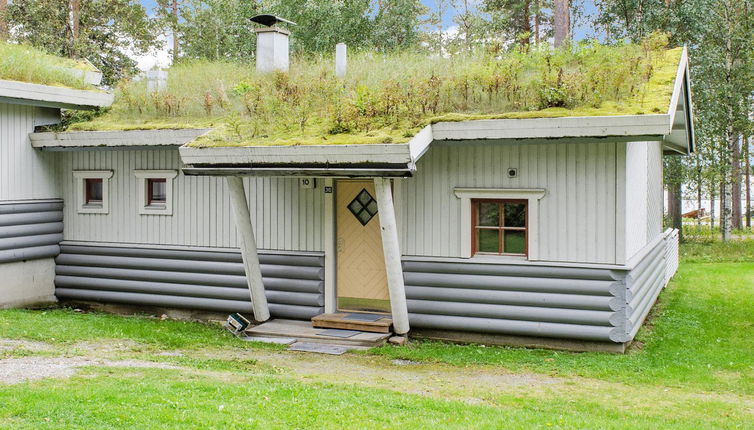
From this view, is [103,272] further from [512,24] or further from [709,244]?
[512,24]

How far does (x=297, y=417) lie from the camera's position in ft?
20.7

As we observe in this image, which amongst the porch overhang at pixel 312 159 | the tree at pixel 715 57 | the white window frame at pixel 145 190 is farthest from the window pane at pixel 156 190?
the tree at pixel 715 57

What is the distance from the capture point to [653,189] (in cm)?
1509

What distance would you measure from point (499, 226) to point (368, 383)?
135 inches

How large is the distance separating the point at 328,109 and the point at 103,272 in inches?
206

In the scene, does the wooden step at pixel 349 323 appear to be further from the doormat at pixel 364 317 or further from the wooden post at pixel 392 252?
the wooden post at pixel 392 252

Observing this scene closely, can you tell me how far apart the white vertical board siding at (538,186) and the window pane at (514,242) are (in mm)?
319

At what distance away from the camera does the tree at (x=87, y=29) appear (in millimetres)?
25844

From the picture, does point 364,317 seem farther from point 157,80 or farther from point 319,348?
point 157,80

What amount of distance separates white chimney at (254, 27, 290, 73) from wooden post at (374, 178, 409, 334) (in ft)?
14.5

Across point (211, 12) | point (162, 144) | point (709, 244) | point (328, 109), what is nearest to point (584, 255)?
point (328, 109)

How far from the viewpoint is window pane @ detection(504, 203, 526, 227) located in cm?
1043

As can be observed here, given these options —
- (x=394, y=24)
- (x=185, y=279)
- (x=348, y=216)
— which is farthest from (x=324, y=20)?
(x=348, y=216)

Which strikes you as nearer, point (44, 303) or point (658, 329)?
point (658, 329)
